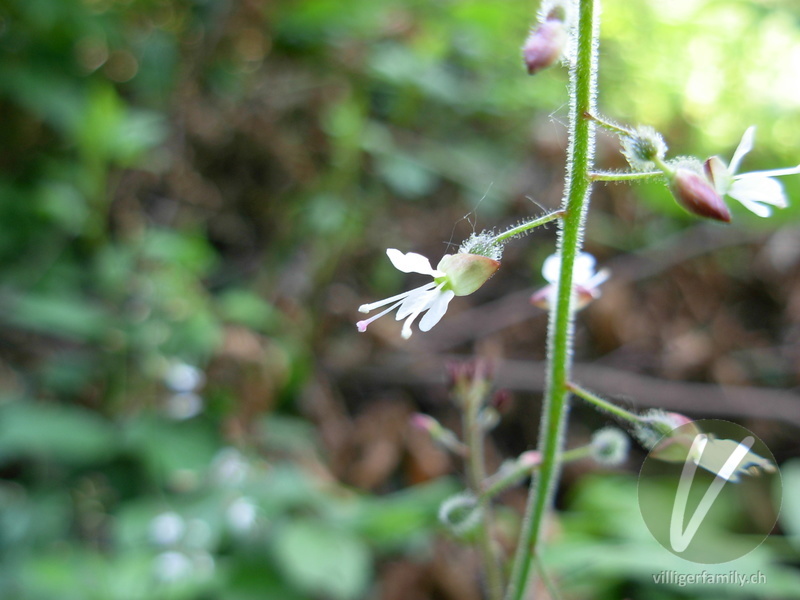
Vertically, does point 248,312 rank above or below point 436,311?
above

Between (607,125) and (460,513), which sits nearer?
(607,125)

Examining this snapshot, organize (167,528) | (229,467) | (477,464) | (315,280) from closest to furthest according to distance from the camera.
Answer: (477,464) < (167,528) < (229,467) < (315,280)

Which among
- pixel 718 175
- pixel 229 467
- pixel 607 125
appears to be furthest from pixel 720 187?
pixel 229 467

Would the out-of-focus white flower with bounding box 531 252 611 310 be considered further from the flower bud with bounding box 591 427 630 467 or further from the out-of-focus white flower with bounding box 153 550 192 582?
the out-of-focus white flower with bounding box 153 550 192 582

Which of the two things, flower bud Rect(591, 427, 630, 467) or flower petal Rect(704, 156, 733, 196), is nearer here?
flower petal Rect(704, 156, 733, 196)

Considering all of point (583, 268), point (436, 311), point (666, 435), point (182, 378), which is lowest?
point (666, 435)

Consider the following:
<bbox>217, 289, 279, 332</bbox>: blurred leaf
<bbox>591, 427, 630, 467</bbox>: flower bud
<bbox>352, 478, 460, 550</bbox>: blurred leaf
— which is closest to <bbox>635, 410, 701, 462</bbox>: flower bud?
<bbox>591, 427, 630, 467</bbox>: flower bud

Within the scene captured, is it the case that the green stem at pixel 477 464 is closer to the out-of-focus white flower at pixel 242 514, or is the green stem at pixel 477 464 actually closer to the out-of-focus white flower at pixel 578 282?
the out-of-focus white flower at pixel 578 282

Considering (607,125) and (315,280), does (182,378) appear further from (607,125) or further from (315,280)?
(607,125)
